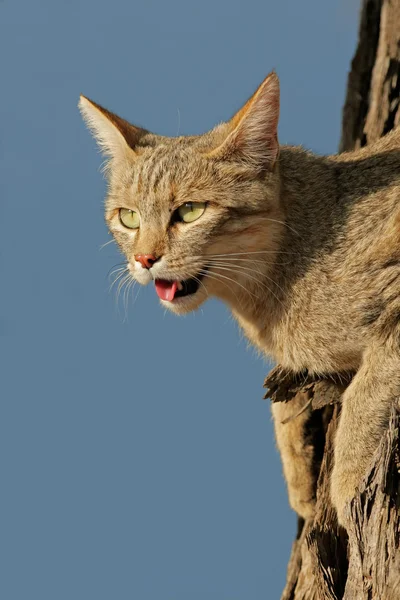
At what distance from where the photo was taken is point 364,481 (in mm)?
4605

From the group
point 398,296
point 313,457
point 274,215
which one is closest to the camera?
point 398,296

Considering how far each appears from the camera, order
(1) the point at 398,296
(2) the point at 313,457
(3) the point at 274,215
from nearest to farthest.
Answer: (1) the point at 398,296, (3) the point at 274,215, (2) the point at 313,457

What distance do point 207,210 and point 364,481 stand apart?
1696 mm

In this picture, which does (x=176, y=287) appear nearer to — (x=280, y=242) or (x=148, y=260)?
(x=148, y=260)

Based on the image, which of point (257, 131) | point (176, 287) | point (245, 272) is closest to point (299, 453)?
point (245, 272)

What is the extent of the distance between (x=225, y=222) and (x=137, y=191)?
58cm

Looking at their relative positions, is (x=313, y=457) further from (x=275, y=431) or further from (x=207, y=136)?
(x=207, y=136)

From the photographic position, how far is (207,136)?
19.0ft

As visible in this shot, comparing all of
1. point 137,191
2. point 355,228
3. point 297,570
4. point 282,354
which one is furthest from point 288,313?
point 297,570

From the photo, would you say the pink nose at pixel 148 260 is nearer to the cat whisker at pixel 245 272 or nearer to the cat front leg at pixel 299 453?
the cat whisker at pixel 245 272

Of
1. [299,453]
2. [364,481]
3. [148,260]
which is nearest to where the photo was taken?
[364,481]

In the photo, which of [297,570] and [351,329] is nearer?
[351,329]

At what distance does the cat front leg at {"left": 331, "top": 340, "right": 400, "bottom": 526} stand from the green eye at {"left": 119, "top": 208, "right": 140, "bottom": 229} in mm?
1492

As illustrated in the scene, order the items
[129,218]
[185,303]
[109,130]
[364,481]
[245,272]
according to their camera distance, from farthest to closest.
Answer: [109,130], [129,218], [245,272], [185,303], [364,481]
